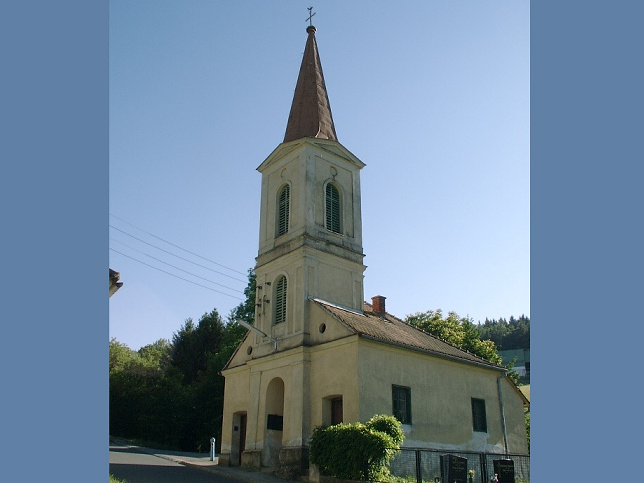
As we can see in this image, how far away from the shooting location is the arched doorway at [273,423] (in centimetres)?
2362

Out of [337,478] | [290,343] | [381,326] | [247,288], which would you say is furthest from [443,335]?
[337,478]

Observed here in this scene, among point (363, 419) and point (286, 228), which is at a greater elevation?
point (286, 228)

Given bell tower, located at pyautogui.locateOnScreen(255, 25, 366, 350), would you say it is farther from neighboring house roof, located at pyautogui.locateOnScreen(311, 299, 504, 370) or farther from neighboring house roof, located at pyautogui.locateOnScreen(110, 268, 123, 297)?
neighboring house roof, located at pyautogui.locateOnScreen(110, 268, 123, 297)

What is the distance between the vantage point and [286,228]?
27.2 m

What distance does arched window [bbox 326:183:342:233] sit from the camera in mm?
27328

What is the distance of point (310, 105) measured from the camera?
30344 millimetres

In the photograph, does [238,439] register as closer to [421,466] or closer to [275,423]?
[275,423]

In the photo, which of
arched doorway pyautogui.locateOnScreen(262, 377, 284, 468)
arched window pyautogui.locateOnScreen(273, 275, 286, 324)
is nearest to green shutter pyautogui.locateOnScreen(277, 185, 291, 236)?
arched window pyautogui.locateOnScreen(273, 275, 286, 324)

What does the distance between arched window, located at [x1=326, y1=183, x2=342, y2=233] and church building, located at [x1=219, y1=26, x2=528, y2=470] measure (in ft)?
0.17

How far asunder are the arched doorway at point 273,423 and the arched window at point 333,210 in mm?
7587

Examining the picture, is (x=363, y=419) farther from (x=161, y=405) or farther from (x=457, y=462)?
(x=161, y=405)

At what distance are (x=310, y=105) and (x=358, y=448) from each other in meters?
18.8

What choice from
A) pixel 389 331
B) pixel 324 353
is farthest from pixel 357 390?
pixel 389 331

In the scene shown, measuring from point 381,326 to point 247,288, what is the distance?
72.0ft
